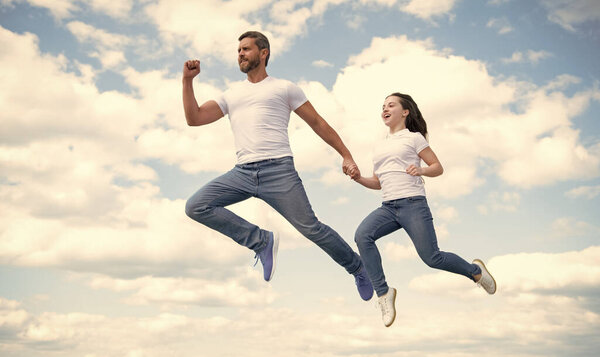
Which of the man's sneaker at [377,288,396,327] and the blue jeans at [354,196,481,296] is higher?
the blue jeans at [354,196,481,296]

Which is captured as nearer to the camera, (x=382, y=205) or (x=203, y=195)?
(x=203, y=195)

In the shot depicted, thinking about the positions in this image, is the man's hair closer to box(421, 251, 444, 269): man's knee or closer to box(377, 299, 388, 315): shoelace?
box(421, 251, 444, 269): man's knee

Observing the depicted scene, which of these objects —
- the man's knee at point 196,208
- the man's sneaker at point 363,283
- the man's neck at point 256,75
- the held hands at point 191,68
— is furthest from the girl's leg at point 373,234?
the held hands at point 191,68

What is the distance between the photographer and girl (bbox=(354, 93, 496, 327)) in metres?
8.27

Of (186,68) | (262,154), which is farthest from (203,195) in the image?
(186,68)

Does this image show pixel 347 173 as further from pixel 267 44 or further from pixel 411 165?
pixel 267 44

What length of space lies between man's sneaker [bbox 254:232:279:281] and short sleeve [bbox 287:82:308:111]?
1.79 m

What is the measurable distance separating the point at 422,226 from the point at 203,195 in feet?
9.36

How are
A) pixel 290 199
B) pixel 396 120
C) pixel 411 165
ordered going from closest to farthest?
pixel 290 199 < pixel 411 165 < pixel 396 120

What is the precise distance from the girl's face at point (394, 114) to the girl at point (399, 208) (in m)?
0.03

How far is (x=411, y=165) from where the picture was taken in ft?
27.1

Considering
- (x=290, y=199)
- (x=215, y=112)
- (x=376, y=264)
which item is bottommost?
(x=376, y=264)

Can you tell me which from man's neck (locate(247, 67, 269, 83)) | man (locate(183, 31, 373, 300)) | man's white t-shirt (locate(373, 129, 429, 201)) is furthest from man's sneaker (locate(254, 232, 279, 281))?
man's neck (locate(247, 67, 269, 83))

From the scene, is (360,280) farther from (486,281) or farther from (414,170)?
(486,281)
